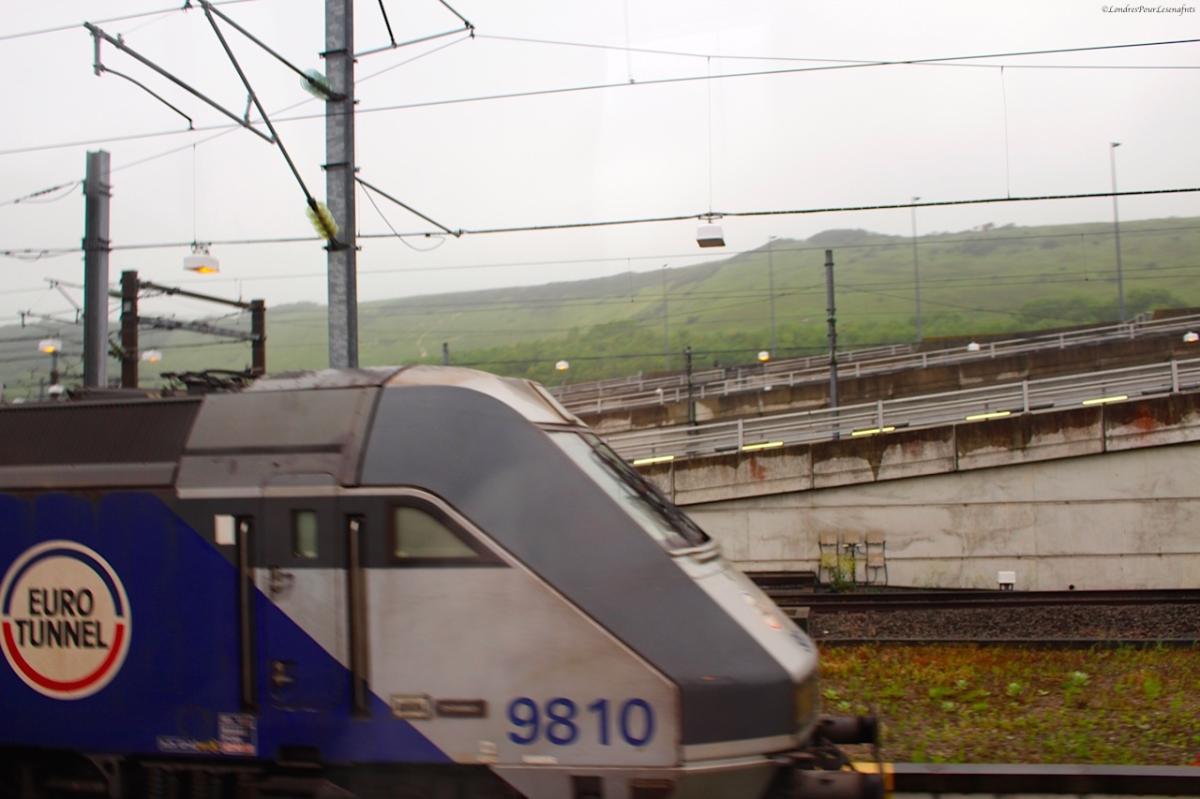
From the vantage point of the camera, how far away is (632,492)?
564cm

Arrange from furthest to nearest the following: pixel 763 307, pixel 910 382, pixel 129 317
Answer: pixel 763 307, pixel 910 382, pixel 129 317

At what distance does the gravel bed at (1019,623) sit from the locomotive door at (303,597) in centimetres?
859

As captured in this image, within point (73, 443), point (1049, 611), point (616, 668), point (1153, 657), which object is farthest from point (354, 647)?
point (1049, 611)

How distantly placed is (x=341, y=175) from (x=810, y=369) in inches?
1409

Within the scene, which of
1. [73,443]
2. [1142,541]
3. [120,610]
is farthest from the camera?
[1142,541]

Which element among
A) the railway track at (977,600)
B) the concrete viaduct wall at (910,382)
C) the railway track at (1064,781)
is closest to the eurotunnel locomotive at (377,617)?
the railway track at (1064,781)

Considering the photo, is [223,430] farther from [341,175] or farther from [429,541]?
[341,175]

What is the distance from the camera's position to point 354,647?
16.9ft

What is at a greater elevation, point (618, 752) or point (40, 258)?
point (40, 258)

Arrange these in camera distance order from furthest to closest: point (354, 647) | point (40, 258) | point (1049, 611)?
1. point (40, 258)
2. point (1049, 611)
3. point (354, 647)

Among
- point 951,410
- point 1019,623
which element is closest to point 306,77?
point 1019,623

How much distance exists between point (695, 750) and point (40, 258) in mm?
18135

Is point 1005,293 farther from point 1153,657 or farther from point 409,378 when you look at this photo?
point 409,378

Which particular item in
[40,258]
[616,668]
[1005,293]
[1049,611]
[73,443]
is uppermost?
[1005,293]
